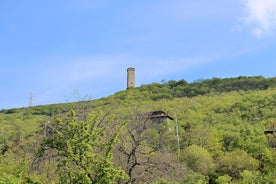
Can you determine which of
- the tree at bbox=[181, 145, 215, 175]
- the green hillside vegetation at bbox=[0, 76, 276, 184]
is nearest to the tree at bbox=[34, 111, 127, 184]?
the green hillside vegetation at bbox=[0, 76, 276, 184]

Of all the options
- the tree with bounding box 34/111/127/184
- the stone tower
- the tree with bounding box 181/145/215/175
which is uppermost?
the stone tower

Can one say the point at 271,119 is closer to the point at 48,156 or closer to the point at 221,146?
the point at 221,146

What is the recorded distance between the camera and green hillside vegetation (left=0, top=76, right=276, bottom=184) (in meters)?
17.4

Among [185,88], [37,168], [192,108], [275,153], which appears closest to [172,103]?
[192,108]

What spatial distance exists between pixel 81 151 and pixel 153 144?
1073 centimetres

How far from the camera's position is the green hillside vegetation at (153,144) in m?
17.4

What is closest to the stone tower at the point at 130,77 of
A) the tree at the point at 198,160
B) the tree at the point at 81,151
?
the tree at the point at 198,160

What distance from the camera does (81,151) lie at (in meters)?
17.2

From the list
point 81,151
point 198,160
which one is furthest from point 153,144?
point 81,151

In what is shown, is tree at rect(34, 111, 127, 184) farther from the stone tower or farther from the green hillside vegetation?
the stone tower

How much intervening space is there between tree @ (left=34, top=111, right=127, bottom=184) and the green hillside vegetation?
3 centimetres

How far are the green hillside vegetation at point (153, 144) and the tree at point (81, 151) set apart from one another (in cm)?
3

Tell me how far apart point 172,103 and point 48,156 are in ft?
190

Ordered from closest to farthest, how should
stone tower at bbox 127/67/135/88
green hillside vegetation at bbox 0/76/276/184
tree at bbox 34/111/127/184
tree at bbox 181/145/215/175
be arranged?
tree at bbox 34/111/127/184 → green hillside vegetation at bbox 0/76/276/184 → tree at bbox 181/145/215/175 → stone tower at bbox 127/67/135/88
